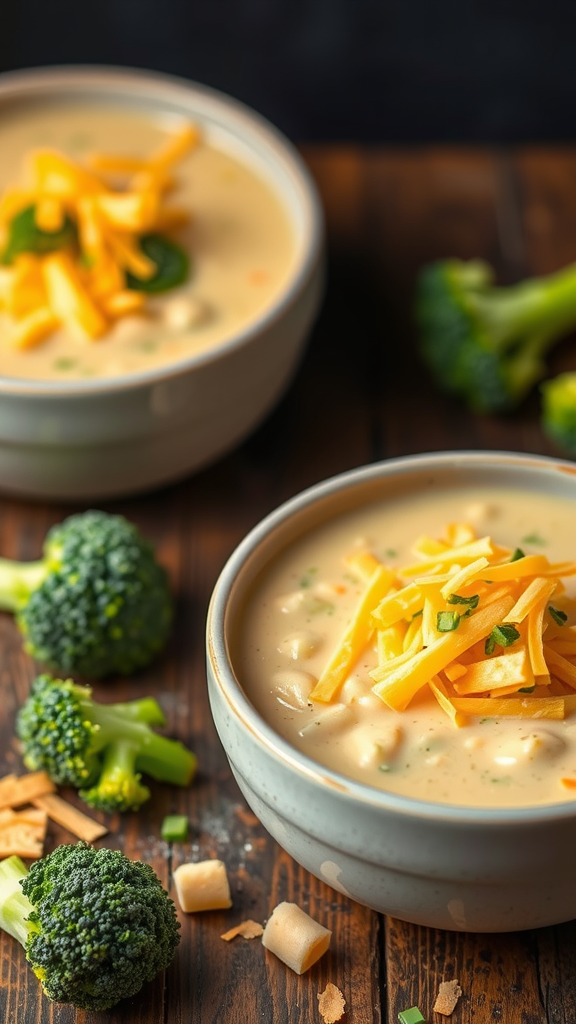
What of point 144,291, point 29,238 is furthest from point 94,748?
point 29,238

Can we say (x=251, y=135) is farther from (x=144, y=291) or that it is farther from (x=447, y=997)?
(x=447, y=997)

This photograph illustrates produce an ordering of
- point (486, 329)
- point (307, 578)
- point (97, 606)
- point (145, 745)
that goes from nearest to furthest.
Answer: point (307, 578) → point (145, 745) → point (97, 606) → point (486, 329)

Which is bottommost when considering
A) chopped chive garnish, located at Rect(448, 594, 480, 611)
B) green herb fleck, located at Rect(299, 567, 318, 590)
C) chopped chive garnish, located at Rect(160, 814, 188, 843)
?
chopped chive garnish, located at Rect(160, 814, 188, 843)

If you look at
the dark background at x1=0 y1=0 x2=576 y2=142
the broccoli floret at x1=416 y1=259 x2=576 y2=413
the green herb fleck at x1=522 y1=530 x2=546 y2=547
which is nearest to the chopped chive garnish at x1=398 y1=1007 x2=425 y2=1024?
the green herb fleck at x1=522 y1=530 x2=546 y2=547

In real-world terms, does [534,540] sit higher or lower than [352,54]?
lower

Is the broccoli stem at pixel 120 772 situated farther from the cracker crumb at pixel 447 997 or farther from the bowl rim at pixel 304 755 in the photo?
the cracker crumb at pixel 447 997

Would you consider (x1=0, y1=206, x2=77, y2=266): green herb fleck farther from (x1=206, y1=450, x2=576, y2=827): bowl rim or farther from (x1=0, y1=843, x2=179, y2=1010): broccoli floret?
(x1=0, y1=843, x2=179, y2=1010): broccoli floret
